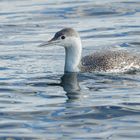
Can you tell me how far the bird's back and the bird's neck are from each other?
0.22 m

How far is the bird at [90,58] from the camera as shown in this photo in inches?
740

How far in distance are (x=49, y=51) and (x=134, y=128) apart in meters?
7.87

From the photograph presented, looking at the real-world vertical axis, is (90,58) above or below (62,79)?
above

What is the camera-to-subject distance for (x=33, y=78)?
59.4 ft

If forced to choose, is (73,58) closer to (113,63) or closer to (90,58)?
(90,58)

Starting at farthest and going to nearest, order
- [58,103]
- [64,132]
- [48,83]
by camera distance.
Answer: [48,83] → [58,103] → [64,132]

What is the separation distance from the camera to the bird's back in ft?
61.6

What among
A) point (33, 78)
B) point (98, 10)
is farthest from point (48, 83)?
point (98, 10)

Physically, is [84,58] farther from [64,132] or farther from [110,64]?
[64,132]

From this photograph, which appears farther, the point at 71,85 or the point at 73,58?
the point at 73,58

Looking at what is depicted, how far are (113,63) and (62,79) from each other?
3.92 feet

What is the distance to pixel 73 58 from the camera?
19156mm

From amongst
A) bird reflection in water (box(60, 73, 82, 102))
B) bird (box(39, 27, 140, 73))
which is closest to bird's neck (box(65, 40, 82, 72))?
bird (box(39, 27, 140, 73))

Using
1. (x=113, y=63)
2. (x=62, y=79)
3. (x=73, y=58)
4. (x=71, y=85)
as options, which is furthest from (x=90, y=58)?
(x=71, y=85)
